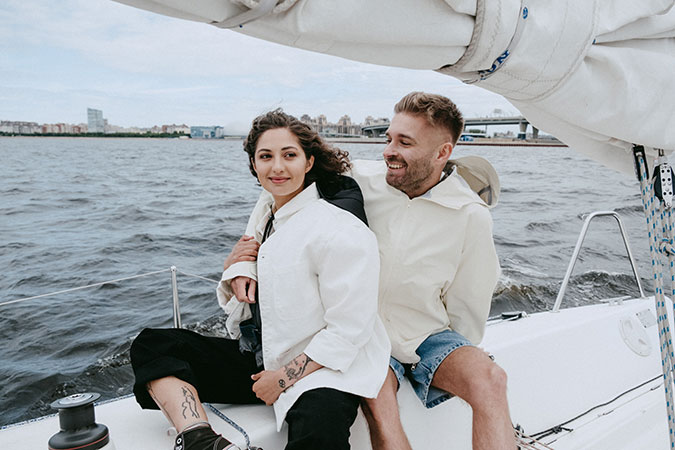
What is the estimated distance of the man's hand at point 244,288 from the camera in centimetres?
174

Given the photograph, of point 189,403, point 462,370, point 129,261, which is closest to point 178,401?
point 189,403

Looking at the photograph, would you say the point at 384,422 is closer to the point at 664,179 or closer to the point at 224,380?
the point at 224,380

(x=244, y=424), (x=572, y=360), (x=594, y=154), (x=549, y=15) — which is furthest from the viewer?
(x=572, y=360)

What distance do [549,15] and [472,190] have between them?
0.93m

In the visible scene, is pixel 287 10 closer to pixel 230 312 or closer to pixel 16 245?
pixel 230 312

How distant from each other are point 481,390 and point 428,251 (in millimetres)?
507

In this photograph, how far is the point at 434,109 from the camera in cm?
191

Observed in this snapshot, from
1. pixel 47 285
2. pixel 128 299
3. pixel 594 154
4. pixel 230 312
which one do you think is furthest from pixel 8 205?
pixel 594 154

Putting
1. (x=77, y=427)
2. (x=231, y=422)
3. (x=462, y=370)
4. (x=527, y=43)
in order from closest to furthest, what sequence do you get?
(x=527, y=43) → (x=77, y=427) → (x=231, y=422) → (x=462, y=370)

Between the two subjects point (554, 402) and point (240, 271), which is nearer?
point (240, 271)

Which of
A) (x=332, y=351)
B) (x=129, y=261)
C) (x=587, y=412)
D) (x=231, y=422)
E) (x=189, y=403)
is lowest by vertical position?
(x=129, y=261)

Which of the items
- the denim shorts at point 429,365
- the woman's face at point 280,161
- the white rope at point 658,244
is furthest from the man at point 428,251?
the white rope at point 658,244

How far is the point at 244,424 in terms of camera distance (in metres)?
1.64

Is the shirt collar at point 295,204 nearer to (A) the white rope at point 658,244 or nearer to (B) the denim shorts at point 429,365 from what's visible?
(B) the denim shorts at point 429,365
